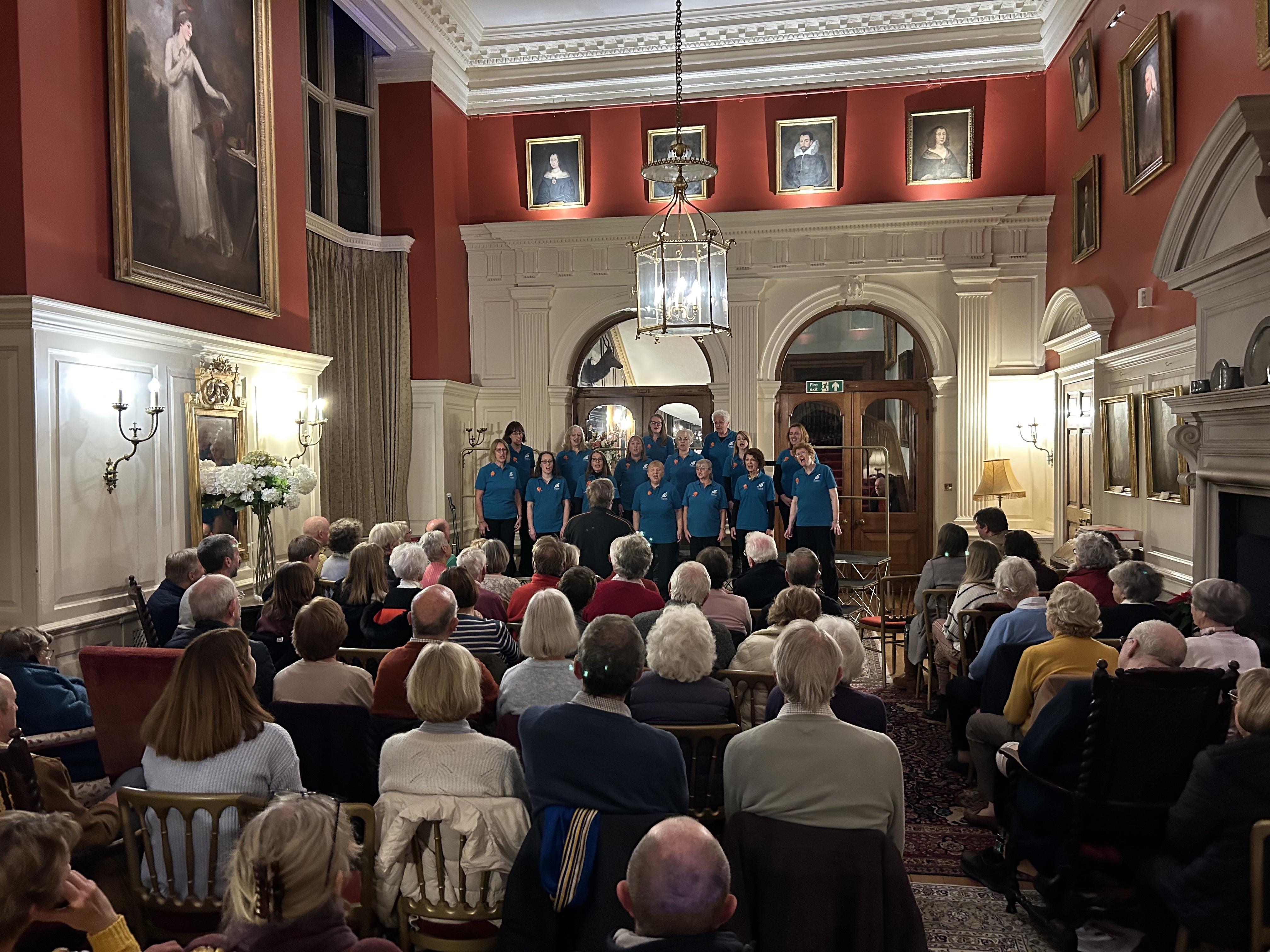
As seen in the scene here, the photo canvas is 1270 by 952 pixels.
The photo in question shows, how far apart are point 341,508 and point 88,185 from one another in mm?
5290

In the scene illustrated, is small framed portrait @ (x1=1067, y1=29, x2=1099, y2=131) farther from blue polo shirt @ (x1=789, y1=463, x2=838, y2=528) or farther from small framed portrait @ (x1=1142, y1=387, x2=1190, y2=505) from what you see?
blue polo shirt @ (x1=789, y1=463, x2=838, y2=528)

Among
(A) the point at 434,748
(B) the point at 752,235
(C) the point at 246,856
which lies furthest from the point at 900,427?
(C) the point at 246,856

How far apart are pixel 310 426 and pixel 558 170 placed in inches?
216

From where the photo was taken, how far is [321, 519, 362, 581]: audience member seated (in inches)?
216

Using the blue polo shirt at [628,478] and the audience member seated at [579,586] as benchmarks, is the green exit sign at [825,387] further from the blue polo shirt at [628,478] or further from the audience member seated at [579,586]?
the audience member seated at [579,586]

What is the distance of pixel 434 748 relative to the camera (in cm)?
250

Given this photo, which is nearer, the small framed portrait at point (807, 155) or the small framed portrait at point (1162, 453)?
the small framed portrait at point (1162, 453)

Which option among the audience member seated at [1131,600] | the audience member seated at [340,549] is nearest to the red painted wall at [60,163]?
the audience member seated at [340,549]

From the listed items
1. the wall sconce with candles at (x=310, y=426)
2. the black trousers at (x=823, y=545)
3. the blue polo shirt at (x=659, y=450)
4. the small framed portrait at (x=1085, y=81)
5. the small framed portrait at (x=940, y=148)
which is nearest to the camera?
the wall sconce with candles at (x=310, y=426)

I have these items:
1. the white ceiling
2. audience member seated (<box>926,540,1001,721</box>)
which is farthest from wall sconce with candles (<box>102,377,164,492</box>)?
the white ceiling

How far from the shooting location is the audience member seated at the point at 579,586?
14.3 feet

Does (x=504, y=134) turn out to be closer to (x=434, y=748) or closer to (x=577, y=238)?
(x=577, y=238)

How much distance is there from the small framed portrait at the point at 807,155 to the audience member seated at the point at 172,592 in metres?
8.58

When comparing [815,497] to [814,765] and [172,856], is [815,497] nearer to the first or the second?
[814,765]
